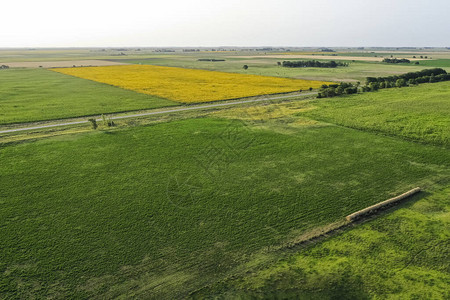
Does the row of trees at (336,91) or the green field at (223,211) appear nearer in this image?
the green field at (223,211)

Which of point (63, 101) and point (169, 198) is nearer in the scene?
point (169, 198)

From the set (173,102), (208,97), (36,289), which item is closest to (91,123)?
(173,102)

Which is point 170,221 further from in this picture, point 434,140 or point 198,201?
point 434,140

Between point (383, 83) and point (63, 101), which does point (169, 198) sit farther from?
point (383, 83)

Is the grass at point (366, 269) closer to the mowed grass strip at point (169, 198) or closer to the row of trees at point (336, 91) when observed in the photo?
the mowed grass strip at point (169, 198)

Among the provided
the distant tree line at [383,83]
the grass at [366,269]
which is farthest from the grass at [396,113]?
the grass at [366,269]

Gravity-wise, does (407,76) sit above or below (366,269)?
above

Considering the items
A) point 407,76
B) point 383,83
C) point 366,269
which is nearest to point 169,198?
point 366,269

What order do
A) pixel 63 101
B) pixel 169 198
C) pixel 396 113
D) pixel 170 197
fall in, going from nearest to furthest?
pixel 169 198
pixel 170 197
pixel 396 113
pixel 63 101
